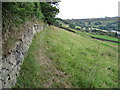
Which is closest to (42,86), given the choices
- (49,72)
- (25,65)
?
(49,72)

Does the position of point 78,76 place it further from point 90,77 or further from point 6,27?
point 6,27

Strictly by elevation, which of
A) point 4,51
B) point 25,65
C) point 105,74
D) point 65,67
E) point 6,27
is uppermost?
point 6,27

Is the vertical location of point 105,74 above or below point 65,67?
below

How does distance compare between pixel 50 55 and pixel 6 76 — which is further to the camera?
pixel 50 55

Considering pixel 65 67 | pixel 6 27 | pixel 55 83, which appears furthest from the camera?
pixel 65 67

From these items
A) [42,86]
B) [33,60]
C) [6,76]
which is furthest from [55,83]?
[6,76]

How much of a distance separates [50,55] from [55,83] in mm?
3174

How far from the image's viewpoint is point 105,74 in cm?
810

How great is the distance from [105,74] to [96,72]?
721 mm

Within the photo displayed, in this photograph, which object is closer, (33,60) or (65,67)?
(33,60)

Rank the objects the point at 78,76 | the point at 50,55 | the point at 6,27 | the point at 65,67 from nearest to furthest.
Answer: the point at 6,27 → the point at 78,76 → the point at 65,67 → the point at 50,55

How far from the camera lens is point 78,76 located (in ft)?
23.2

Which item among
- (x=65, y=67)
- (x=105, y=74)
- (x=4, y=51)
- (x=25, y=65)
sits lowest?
(x=105, y=74)

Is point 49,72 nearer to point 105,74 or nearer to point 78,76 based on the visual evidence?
point 78,76
